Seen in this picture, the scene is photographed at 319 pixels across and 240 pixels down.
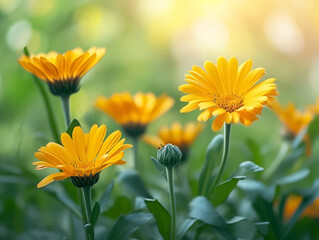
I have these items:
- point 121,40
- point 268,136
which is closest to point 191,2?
point 121,40

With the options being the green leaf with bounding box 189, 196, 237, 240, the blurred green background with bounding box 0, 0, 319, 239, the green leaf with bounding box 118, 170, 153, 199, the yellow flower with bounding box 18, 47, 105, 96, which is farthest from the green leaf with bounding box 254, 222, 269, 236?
the blurred green background with bounding box 0, 0, 319, 239

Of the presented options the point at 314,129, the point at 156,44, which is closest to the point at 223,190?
the point at 314,129

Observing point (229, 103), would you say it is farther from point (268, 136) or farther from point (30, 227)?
point (268, 136)

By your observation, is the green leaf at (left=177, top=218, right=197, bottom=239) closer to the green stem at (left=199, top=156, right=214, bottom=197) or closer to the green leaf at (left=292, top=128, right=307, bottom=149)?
the green stem at (left=199, top=156, right=214, bottom=197)

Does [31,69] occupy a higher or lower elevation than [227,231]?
higher

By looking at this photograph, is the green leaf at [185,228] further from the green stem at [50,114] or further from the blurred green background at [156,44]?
the blurred green background at [156,44]

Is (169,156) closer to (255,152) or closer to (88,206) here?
(88,206)
